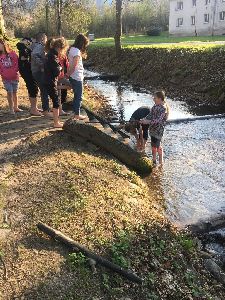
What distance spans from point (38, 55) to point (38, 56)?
31 millimetres

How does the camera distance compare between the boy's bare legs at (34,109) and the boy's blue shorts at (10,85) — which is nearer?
the boy's blue shorts at (10,85)

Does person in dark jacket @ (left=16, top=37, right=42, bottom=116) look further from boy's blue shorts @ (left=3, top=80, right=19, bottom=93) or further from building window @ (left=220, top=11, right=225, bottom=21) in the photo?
building window @ (left=220, top=11, right=225, bottom=21)

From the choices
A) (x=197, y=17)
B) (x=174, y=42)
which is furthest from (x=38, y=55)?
(x=197, y=17)

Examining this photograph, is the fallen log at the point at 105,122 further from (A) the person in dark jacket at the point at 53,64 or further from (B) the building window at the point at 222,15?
(B) the building window at the point at 222,15

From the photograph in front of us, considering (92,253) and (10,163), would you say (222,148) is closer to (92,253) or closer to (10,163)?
(10,163)

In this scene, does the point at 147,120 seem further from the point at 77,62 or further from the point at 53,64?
the point at 53,64

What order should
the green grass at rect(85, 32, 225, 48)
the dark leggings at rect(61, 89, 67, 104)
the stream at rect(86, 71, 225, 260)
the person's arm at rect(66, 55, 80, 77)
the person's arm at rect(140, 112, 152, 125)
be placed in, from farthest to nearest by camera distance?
1. the green grass at rect(85, 32, 225, 48)
2. the dark leggings at rect(61, 89, 67, 104)
3. the person's arm at rect(140, 112, 152, 125)
4. the person's arm at rect(66, 55, 80, 77)
5. the stream at rect(86, 71, 225, 260)

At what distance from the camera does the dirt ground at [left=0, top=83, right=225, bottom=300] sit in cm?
479

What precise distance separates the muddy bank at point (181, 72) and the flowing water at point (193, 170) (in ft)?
8.21

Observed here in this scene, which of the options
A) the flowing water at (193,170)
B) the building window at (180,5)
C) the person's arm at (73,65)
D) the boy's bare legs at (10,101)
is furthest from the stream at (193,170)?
the building window at (180,5)

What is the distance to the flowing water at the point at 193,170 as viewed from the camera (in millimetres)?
7766

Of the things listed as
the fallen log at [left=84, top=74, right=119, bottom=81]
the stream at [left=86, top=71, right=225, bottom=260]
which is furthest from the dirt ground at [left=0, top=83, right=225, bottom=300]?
the fallen log at [left=84, top=74, right=119, bottom=81]

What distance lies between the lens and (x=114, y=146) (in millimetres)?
8961

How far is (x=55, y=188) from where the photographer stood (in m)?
6.71
